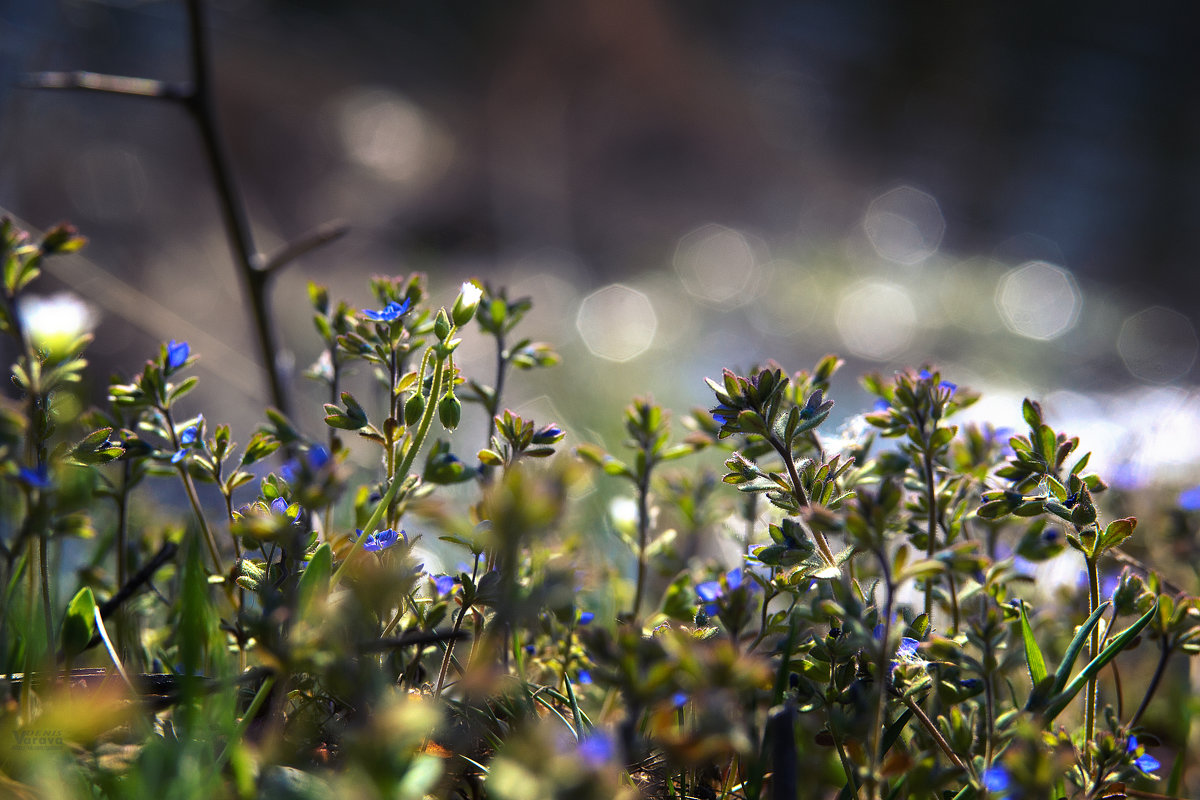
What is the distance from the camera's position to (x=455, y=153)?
4191 mm

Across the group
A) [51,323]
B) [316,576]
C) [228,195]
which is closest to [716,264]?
[228,195]

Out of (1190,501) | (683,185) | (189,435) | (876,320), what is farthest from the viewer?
(683,185)

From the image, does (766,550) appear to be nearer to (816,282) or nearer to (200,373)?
(200,373)

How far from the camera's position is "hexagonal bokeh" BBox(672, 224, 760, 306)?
3828 mm

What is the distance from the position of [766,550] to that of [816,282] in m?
3.68

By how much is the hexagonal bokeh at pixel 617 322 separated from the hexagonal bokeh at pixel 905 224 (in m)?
1.80

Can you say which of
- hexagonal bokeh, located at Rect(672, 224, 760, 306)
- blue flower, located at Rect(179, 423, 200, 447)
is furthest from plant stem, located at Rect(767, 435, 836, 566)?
hexagonal bokeh, located at Rect(672, 224, 760, 306)

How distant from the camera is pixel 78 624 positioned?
0.52 meters

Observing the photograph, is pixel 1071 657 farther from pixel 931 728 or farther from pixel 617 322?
pixel 617 322

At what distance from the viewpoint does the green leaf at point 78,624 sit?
1.68 ft

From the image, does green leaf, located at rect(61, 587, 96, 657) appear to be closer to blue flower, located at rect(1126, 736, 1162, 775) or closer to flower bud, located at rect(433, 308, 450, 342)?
flower bud, located at rect(433, 308, 450, 342)

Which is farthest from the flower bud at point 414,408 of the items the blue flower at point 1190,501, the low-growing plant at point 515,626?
the blue flower at point 1190,501

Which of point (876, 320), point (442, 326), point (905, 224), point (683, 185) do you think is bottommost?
point (442, 326)

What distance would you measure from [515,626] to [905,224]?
5221 mm
